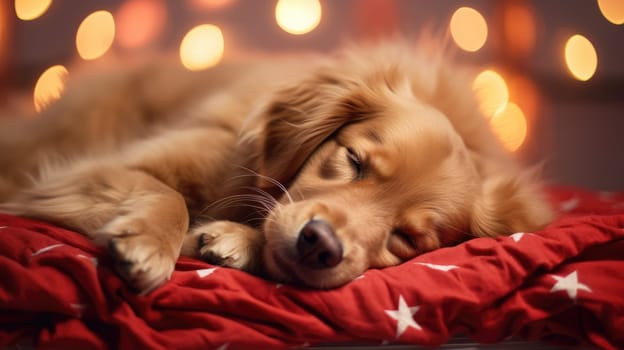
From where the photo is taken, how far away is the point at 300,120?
182 centimetres

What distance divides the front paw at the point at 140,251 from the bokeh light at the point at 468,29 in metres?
3.08

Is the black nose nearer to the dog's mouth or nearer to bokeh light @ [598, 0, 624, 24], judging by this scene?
the dog's mouth

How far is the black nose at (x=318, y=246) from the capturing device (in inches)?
52.9

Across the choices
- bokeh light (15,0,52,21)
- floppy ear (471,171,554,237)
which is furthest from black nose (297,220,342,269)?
bokeh light (15,0,52,21)

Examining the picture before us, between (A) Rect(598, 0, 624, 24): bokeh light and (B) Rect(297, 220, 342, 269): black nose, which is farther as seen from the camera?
(A) Rect(598, 0, 624, 24): bokeh light

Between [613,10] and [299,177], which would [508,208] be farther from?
[613,10]

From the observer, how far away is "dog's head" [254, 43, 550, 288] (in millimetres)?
1442

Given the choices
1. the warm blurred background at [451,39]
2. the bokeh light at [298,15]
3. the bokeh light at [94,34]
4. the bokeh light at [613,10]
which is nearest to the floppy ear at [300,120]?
the warm blurred background at [451,39]

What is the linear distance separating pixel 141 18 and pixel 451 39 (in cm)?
216

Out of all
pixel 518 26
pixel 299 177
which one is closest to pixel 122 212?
pixel 299 177

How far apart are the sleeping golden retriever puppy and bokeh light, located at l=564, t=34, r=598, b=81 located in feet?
6.62

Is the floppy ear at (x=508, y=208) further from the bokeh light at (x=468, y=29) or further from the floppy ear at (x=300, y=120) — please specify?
the bokeh light at (x=468, y=29)

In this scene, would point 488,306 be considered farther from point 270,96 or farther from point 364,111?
point 270,96

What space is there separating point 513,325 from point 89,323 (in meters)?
1.05
